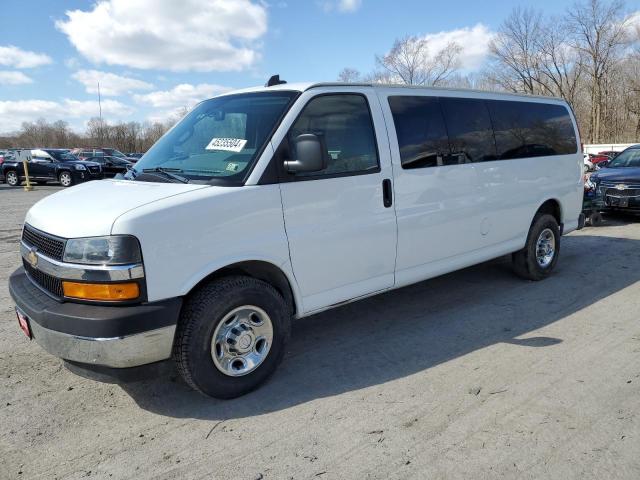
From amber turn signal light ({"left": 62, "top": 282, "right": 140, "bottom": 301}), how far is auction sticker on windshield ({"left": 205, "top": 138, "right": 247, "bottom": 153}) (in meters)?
1.25

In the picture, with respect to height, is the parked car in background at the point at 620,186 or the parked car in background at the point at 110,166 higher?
the parked car in background at the point at 110,166

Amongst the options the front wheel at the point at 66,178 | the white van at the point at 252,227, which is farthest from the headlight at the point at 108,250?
the front wheel at the point at 66,178

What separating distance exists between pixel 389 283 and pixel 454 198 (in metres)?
1.11

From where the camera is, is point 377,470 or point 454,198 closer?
point 377,470

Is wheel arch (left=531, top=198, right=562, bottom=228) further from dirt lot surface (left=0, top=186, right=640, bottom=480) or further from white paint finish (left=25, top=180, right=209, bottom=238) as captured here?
white paint finish (left=25, top=180, right=209, bottom=238)

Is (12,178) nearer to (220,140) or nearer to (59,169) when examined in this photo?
(59,169)

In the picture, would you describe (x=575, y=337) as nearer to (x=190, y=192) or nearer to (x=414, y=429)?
(x=414, y=429)

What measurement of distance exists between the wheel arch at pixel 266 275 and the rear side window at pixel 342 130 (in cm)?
71

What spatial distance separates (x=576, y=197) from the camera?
661 cm

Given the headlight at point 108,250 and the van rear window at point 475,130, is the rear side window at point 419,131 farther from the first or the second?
the headlight at point 108,250

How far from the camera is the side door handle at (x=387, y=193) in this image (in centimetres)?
407

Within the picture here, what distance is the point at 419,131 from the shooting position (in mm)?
4422

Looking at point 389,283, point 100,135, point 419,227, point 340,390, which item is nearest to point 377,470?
point 340,390

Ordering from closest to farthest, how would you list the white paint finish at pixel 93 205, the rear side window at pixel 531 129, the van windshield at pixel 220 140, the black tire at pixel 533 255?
the white paint finish at pixel 93 205 < the van windshield at pixel 220 140 < the rear side window at pixel 531 129 < the black tire at pixel 533 255
